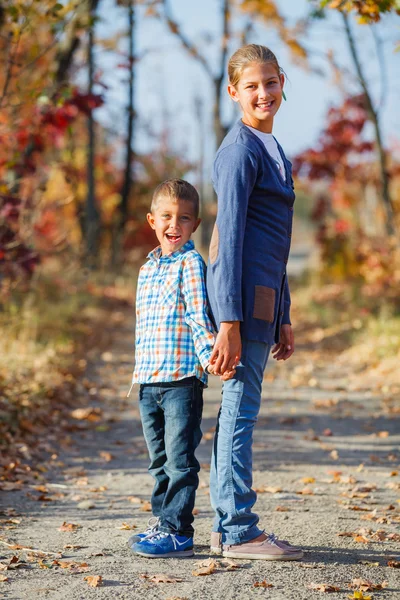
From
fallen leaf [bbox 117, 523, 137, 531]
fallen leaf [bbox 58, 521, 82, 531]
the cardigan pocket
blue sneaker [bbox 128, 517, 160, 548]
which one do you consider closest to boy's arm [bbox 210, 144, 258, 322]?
the cardigan pocket

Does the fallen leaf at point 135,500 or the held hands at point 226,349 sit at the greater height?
the held hands at point 226,349

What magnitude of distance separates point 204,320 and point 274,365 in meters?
7.72

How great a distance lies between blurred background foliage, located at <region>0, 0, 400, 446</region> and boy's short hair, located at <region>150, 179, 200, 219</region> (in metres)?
2.48

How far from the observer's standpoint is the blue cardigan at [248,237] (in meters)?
3.52

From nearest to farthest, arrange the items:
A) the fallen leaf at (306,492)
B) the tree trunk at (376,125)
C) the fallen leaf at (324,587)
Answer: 1. the fallen leaf at (324,587)
2. the fallen leaf at (306,492)
3. the tree trunk at (376,125)

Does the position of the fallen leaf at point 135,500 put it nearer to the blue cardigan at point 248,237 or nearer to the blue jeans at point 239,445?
the blue jeans at point 239,445

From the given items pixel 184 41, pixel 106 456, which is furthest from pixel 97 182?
pixel 106 456

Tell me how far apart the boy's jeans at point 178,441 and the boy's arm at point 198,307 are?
0.67 feet

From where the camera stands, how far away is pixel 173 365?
3.75m

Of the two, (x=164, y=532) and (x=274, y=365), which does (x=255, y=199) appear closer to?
(x=164, y=532)

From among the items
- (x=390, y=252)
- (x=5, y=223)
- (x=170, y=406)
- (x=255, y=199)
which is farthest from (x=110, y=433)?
(x=390, y=252)

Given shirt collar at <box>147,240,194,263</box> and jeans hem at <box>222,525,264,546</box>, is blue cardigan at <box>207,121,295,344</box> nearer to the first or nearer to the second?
shirt collar at <box>147,240,194,263</box>

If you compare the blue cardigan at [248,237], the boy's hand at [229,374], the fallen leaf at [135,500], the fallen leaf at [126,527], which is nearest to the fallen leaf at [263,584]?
the boy's hand at [229,374]

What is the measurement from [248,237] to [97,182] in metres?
24.9
